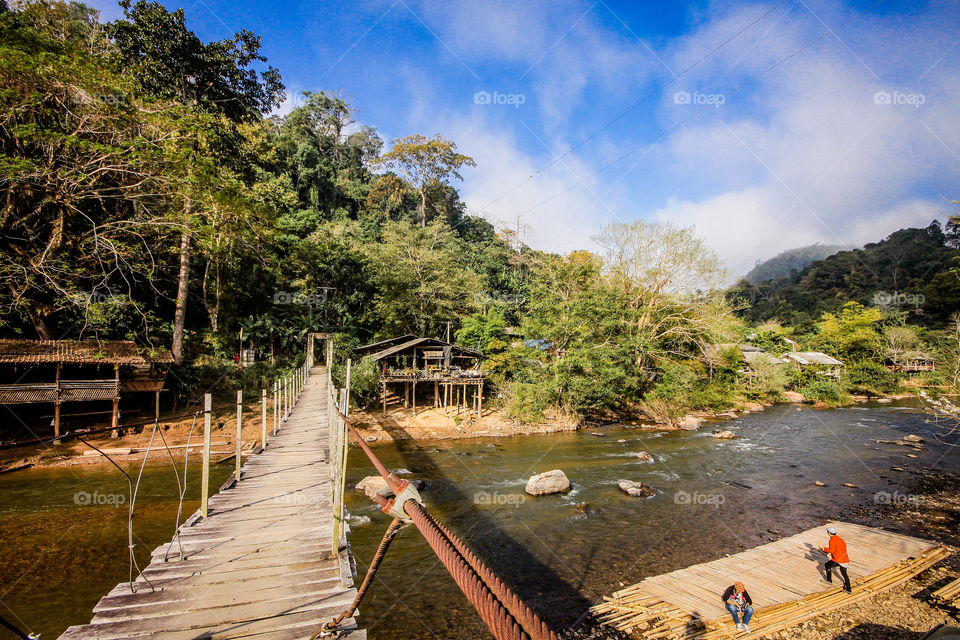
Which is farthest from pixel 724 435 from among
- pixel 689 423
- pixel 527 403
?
pixel 527 403

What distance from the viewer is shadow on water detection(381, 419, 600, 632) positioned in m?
7.86

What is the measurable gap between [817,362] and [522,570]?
36626 mm

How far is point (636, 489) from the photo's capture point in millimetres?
13297

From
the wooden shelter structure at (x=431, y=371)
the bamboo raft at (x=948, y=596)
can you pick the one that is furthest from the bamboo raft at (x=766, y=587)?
the wooden shelter structure at (x=431, y=371)

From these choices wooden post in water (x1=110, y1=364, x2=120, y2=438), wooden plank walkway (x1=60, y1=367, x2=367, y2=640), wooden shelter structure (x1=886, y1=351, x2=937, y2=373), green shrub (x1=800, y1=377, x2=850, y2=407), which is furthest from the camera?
wooden shelter structure (x1=886, y1=351, x2=937, y2=373)

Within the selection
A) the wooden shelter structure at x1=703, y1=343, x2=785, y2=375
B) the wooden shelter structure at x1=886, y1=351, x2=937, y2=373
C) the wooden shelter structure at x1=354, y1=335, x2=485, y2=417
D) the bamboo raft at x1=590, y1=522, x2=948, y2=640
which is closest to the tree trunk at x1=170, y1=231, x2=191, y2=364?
the wooden shelter structure at x1=354, y1=335, x2=485, y2=417

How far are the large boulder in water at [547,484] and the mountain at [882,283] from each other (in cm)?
4611

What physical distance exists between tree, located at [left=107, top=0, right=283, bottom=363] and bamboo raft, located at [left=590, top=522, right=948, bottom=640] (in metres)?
19.8

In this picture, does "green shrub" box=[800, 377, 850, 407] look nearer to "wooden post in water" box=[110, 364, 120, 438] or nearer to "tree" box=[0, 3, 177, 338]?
"tree" box=[0, 3, 177, 338]

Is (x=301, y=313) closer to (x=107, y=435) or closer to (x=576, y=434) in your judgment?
(x=107, y=435)

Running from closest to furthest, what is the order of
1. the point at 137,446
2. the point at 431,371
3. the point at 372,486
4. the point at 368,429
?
the point at 372,486 < the point at 137,446 < the point at 368,429 < the point at 431,371

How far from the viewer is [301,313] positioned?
29531 mm

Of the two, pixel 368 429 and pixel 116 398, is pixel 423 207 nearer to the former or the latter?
pixel 368 429

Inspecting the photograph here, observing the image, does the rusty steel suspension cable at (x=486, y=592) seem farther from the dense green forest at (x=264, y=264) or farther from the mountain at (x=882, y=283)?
the mountain at (x=882, y=283)
